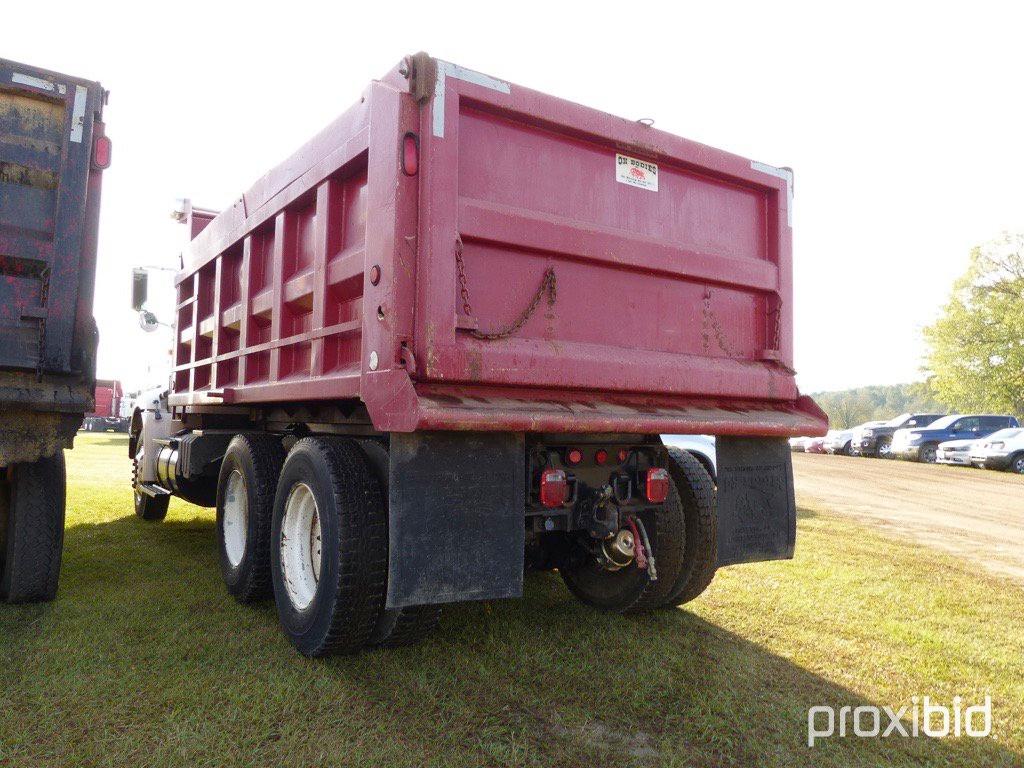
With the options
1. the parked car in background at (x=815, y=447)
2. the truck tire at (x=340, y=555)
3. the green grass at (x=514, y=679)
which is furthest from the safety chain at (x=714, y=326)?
the parked car in background at (x=815, y=447)

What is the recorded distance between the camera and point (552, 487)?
3.50m

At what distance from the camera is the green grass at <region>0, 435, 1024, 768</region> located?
2773 millimetres

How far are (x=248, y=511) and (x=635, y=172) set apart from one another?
2987 millimetres

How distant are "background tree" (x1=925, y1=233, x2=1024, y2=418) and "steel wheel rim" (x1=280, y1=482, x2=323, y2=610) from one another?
38.0 m

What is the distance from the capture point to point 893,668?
145 inches

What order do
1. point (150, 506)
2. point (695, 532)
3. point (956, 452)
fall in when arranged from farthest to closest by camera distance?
point (956, 452) → point (150, 506) → point (695, 532)

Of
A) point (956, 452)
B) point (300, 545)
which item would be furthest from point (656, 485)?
point (956, 452)

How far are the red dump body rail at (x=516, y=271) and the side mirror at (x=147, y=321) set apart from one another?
2.63 meters

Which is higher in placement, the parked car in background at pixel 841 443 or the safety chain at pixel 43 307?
the safety chain at pixel 43 307

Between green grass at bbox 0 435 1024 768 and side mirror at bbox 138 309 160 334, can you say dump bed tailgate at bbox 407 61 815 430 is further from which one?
side mirror at bbox 138 309 160 334

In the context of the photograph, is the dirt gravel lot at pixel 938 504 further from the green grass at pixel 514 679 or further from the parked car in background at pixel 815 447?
the parked car in background at pixel 815 447

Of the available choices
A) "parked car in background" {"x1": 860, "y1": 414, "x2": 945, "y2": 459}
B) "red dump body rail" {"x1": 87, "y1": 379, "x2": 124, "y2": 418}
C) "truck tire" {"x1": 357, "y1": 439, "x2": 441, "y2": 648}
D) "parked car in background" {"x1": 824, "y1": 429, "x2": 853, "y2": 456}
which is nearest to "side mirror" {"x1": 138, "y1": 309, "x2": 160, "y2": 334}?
"truck tire" {"x1": 357, "y1": 439, "x2": 441, "y2": 648}

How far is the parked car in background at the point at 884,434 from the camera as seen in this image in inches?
963

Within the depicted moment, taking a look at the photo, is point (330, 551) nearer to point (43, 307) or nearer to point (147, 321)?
point (43, 307)
